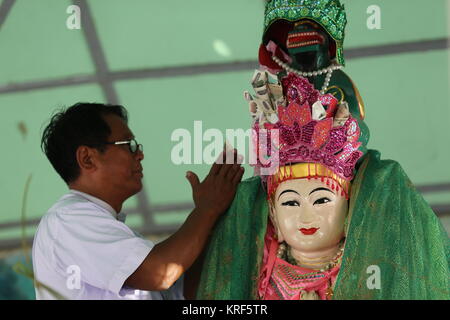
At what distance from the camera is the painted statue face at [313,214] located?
3.73m

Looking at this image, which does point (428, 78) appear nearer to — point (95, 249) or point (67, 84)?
point (67, 84)

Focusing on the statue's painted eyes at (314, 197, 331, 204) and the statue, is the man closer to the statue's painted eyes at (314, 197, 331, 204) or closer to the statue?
the statue

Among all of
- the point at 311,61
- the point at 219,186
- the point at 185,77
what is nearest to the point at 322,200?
the point at 219,186

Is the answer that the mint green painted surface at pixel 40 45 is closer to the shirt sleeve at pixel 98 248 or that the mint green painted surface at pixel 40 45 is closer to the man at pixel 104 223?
the man at pixel 104 223

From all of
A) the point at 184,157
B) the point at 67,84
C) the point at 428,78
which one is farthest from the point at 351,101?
the point at 67,84

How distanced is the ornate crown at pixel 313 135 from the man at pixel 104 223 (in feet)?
1.01

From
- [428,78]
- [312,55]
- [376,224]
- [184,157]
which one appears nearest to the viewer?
[376,224]

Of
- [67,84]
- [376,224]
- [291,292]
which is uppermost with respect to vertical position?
[67,84]

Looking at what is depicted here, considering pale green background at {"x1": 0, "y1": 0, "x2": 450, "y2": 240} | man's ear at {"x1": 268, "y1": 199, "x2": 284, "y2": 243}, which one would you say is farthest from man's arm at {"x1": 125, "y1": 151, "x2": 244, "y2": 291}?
pale green background at {"x1": 0, "y1": 0, "x2": 450, "y2": 240}

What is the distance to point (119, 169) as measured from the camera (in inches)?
162

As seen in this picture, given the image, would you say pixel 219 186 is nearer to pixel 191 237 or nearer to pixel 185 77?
pixel 191 237

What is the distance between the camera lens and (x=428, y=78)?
5.43 m

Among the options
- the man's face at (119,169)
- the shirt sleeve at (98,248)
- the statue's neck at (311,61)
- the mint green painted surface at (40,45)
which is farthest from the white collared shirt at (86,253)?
the mint green painted surface at (40,45)

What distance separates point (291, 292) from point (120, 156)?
3.12 ft
